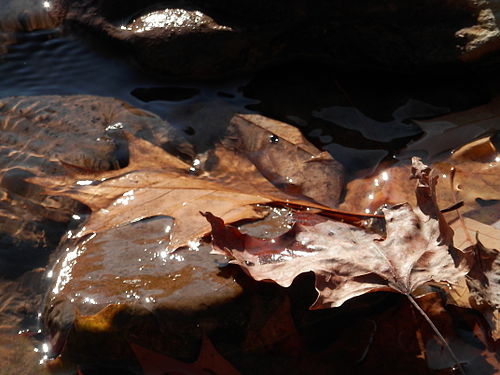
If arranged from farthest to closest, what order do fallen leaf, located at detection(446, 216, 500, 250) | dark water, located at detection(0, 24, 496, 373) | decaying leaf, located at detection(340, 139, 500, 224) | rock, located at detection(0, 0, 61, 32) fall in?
rock, located at detection(0, 0, 61, 32) < dark water, located at detection(0, 24, 496, 373) < decaying leaf, located at detection(340, 139, 500, 224) < fallen leaf, located at detection(446, 216, 500, 250)

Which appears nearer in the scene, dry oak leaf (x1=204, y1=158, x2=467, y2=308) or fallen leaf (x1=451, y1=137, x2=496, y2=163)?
dry oak leaf (x1=204, y1=158, x2=467, y2=308)

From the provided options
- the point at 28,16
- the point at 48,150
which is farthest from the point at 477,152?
the point at 28,16

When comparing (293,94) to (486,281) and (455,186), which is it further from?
(486,281)

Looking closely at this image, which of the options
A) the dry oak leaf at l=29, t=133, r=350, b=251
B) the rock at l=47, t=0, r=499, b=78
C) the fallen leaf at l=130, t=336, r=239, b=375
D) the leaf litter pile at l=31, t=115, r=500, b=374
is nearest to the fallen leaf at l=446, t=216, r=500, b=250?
the leaf litter pile at l=31, t=115, r=500, b=374

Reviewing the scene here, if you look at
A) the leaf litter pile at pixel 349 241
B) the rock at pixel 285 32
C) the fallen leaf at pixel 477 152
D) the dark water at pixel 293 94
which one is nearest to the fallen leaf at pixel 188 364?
the leaf litter pile at pixel 349 241

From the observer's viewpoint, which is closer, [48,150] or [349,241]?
[349,241]

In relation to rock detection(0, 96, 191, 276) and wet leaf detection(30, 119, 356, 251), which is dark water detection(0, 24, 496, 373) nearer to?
rock detection(0, 96, 191, 276)
